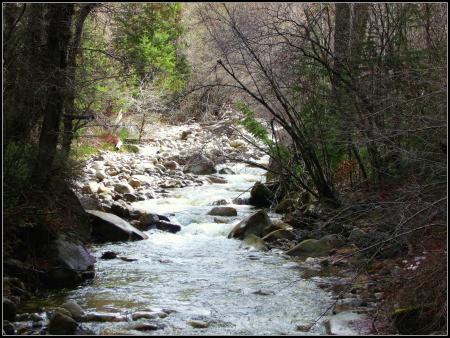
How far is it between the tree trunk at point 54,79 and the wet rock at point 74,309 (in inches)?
76.8

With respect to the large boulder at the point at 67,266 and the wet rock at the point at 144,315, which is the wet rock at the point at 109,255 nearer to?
the large boulder at the point at 67,266

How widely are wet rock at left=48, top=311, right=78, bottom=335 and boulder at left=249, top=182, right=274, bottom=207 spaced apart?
25.0 feet

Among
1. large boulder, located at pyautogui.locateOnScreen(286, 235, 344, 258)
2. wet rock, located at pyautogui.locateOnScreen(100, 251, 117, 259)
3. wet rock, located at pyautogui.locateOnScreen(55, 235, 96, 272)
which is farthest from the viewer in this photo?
large boulder, located at pyautogui.locateOnScreen(286, 235, 344, 258)

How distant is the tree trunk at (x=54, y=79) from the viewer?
7273mm

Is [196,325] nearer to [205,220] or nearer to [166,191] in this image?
[205,220]

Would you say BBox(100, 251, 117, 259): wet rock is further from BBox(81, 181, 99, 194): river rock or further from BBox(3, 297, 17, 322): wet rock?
BBox(81, 181, 99, 194): river rock

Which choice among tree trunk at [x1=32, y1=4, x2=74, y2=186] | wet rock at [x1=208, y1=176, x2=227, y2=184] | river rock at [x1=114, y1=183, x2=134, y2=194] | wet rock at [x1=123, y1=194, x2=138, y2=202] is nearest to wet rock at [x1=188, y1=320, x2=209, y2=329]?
tree trunk at [x1=32, y1=4, x2=74, y2=186]

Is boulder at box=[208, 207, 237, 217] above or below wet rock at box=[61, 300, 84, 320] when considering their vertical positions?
above

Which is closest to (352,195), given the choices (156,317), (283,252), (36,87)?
(283,252)

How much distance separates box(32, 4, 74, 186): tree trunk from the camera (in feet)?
23.9

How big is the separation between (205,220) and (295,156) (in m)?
2.26

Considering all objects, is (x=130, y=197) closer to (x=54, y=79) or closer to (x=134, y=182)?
(x=134, y=182)

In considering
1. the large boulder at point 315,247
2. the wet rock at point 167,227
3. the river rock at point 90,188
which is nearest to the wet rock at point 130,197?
the river rock at point 90,188

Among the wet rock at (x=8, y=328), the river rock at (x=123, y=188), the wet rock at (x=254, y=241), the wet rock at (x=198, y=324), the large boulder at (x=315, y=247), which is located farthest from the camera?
the river rock at (x=123, y=188)
